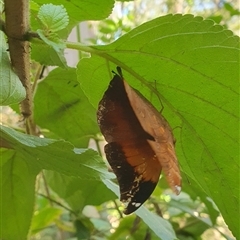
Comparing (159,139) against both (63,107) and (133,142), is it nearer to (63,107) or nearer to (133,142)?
(133,142)

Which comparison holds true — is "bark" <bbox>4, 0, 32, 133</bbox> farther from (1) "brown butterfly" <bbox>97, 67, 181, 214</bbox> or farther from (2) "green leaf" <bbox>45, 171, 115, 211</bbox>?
(2) "green leaf" <bbox>45, 171, 115, 211</bbox>

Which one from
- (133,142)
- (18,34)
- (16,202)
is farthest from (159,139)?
(16,202)

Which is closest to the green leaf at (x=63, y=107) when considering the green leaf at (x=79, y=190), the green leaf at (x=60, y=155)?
the green leaf at (x=79, y=190)

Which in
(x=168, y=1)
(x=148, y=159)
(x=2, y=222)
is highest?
(x=168, y=1)

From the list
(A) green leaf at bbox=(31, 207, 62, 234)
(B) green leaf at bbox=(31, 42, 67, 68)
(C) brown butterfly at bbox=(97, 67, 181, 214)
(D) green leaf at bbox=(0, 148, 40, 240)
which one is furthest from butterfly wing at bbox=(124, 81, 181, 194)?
(A) green leaf at bbox=(31, 207, 62, 234)

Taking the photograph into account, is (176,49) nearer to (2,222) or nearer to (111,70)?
(111,70)

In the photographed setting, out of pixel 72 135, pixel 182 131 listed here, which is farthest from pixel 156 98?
pixel 72 135
